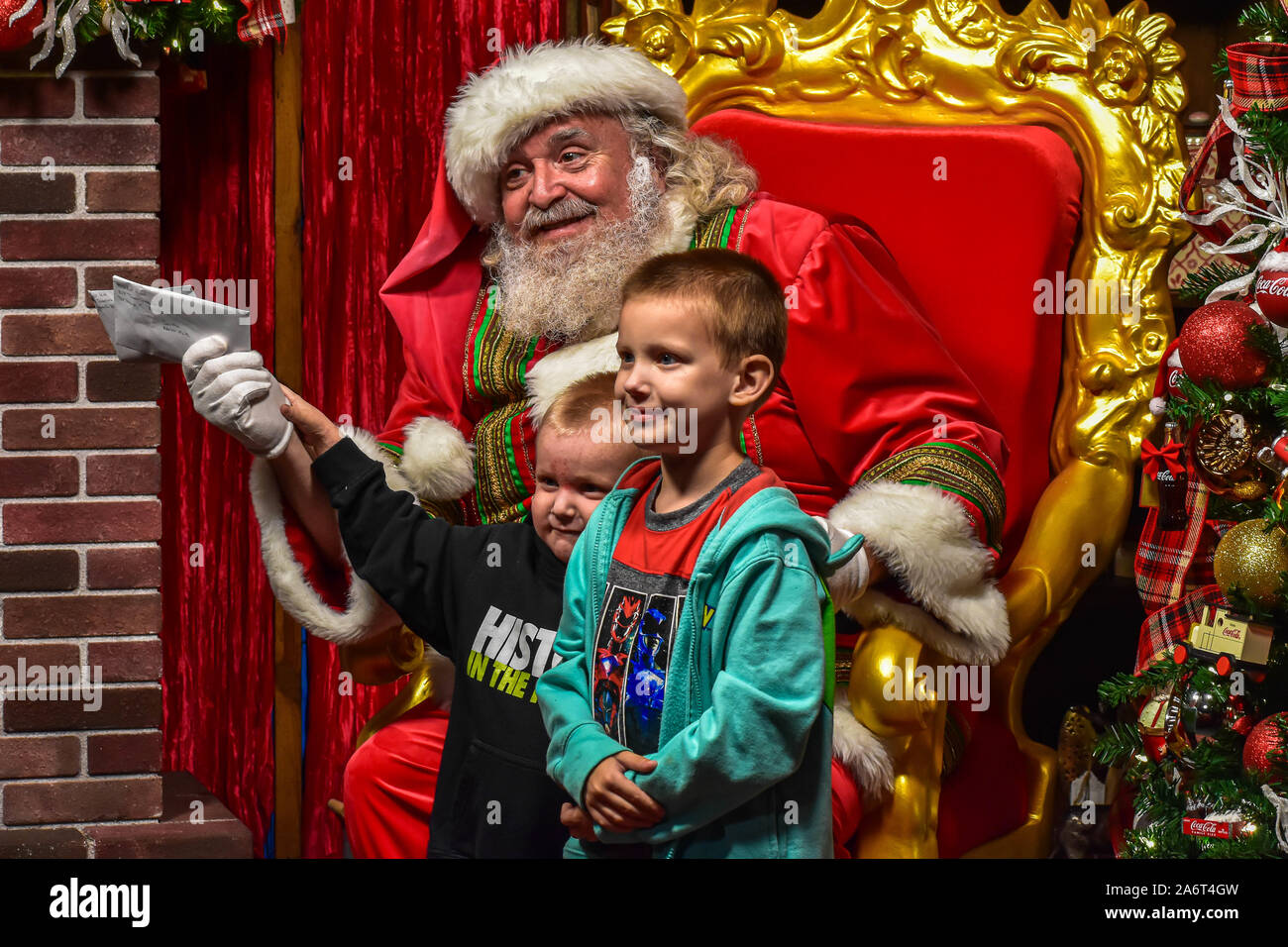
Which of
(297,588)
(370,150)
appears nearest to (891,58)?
(370,150)

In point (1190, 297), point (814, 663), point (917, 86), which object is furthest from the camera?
point (917, 86)

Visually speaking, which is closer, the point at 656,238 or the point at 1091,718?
the point at 656,238

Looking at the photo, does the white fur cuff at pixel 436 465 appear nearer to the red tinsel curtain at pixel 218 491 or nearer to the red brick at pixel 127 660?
the red brick at pixel 127 660

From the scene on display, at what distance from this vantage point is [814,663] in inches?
66.8

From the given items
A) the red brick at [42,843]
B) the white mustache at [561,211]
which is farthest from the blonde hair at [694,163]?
the red brick at [42,843]

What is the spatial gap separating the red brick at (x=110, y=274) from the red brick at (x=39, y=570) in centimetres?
40

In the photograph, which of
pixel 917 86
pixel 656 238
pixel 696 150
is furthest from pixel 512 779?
pixel 917 86

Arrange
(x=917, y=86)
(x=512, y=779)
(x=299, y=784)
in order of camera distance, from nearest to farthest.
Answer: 1. (x=512, y=779)
2. (x=917, y=86)
3. (x=299, y=784)

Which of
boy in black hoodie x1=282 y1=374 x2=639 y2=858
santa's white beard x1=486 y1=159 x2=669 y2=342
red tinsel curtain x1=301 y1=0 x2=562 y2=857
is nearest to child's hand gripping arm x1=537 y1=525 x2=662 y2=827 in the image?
boy in black hoodie x1=282 y1=374 x2=639 y2=858

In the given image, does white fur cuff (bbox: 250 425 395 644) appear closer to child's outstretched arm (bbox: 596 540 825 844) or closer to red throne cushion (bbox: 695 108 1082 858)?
child's outstretched arm (bbox: 596 540 825 844)

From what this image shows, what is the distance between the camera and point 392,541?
2.17 metres
